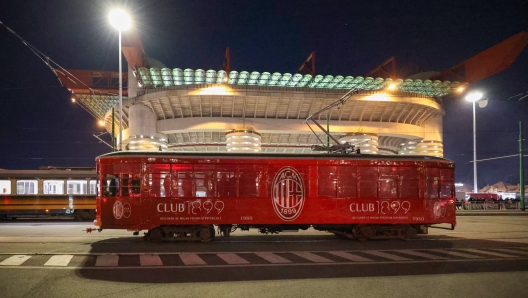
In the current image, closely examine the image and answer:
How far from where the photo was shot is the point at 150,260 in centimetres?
1070

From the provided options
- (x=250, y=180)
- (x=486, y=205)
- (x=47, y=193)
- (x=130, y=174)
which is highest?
(x=130, y=174)

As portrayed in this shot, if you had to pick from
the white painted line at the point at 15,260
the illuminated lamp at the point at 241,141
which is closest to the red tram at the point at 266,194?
the white painted line at the point at 15,260

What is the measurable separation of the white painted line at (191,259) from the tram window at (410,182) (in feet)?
26.8

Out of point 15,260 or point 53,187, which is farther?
point 53,187

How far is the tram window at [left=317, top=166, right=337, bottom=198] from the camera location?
1470cm

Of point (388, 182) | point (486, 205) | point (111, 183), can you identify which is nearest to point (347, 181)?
point (388, 182)

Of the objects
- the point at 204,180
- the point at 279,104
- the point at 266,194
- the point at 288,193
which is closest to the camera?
the point at 204,180

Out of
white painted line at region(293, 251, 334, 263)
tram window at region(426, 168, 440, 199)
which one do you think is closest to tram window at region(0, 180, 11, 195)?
white painted line at region(293, 251, 334, 263)

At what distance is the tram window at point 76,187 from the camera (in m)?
24.2

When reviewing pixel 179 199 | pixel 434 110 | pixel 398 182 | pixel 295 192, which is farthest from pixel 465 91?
pixel 179 199

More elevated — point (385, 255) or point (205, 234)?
point (205, 234)

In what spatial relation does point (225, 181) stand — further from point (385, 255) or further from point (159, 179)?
point (385, 255)

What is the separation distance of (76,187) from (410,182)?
→ 745 inches

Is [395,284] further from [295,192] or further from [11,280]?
[11,280]
